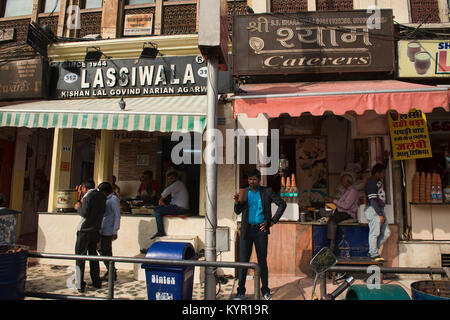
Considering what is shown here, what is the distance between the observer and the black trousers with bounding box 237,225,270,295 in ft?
15.1

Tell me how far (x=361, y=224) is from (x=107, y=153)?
6322 mm

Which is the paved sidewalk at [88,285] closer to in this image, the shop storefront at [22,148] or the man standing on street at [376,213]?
the shop storefront at [22,148]

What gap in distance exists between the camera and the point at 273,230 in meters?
6.07

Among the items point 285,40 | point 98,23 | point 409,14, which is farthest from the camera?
point 98,23

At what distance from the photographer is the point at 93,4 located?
832 cm

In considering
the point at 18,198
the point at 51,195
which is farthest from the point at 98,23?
the point at 18,198

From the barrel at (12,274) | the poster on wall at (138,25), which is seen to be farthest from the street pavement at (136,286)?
the poster on wall at (138,25)

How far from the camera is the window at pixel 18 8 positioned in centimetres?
864

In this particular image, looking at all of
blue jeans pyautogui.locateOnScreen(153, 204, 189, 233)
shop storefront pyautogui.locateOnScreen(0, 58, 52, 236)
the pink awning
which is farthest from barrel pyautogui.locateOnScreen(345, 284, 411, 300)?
shop storefront pyautogui.locateOnScreen(0, 58, 52, 236)

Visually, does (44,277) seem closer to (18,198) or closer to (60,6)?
(18,198)

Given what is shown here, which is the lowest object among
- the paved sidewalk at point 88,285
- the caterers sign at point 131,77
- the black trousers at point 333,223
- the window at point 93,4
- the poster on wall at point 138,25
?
A: the paved sidewalk at point 88,285

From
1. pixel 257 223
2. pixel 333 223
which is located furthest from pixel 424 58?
pixel 257 223

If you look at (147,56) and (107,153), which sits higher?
(147,56)

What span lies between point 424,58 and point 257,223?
506 centimetres
